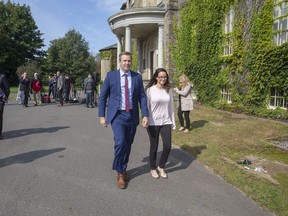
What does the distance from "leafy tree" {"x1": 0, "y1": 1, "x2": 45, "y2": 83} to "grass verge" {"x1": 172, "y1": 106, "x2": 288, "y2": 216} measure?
46.1 metres

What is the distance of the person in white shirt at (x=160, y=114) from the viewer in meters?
4.93

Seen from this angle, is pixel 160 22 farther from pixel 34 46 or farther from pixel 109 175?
pixel 34 46

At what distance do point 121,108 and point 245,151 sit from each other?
3.57 metres

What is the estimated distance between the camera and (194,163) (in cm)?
588

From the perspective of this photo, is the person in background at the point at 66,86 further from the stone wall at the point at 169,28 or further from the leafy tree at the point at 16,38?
→ the leafy tree at the point at 16,38

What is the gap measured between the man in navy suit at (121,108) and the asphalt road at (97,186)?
0.50m

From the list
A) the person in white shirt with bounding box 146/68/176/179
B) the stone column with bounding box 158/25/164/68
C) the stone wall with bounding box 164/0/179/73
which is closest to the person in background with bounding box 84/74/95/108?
the stone wall with bounding box 164/0/179/73

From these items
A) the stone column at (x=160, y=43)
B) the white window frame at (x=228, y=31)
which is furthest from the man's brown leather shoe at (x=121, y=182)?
the stone column at (x=160, y=43)

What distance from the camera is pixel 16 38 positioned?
54.3m

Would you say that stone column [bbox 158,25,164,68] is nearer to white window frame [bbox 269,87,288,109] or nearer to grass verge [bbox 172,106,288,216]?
grass verge [bbox 172,106,288,216]

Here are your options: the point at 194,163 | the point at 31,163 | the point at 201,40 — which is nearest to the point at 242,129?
the point at 194,163

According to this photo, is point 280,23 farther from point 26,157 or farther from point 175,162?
point 26,157

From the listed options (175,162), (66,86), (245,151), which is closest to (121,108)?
(175,162)

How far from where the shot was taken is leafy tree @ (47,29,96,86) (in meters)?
66.0
